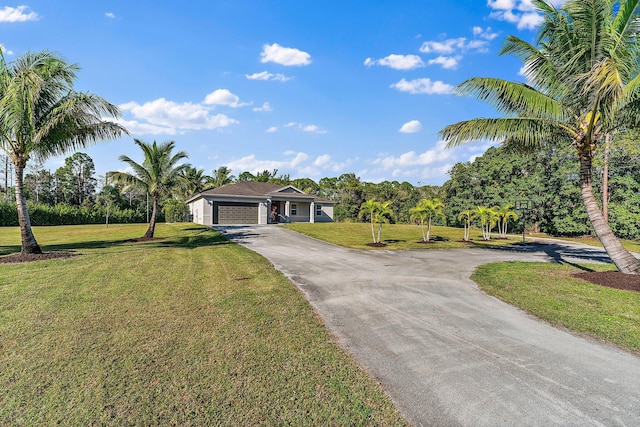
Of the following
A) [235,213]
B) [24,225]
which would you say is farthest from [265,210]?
[24,225]

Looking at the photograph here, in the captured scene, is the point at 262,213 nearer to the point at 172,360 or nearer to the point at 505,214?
the point at 505,214

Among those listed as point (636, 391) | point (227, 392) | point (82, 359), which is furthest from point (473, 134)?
point (82, 359)

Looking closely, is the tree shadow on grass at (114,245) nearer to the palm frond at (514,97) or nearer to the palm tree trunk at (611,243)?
the palm frond at (514,97)

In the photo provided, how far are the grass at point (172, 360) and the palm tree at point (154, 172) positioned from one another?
1222cm

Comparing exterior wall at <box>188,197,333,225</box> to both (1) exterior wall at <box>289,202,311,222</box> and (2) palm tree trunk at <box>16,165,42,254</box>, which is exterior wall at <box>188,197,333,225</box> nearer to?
(1) exterior wall at <box>289,202,311,222</box>

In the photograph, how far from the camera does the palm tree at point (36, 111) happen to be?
30.9 feet

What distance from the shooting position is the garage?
91.1 feet

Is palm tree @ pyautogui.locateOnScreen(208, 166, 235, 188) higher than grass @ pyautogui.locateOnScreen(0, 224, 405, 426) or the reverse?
higher

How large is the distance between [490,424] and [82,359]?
4.35 m

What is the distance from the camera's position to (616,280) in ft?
25.0

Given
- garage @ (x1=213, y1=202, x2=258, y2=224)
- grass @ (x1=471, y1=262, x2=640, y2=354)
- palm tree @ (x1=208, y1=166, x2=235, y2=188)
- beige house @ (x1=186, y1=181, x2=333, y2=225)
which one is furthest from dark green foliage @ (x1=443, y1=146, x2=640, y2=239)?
palm tree @ (x1=208, y1=166, x2=235, y2=188)

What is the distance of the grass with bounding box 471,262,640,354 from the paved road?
40 centimetres

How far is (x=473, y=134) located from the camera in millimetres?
9133

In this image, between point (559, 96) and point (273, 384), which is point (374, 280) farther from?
point (559, 96)
